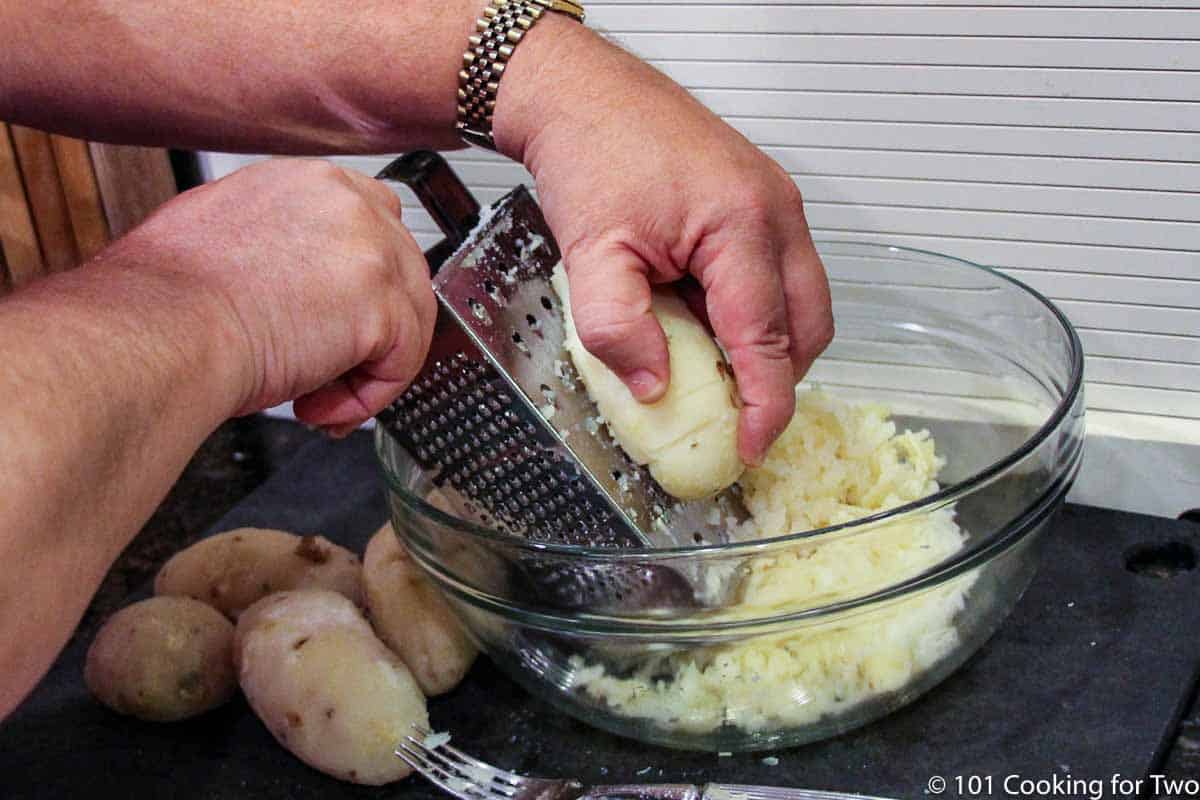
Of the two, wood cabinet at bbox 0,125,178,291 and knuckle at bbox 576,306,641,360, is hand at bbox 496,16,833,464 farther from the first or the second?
wood cabinet at bbox 0,125,178,291

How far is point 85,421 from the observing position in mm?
627

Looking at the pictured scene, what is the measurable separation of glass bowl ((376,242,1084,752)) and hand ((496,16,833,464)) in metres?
0.10

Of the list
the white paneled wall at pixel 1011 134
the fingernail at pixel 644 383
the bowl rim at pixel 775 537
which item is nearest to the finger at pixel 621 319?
the fingernail at pixel 644 383

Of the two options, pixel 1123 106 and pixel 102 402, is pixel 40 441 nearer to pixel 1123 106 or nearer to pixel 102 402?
pixel 102 402

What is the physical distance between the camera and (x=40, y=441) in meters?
0.60

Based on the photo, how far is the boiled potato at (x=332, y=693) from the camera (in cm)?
92

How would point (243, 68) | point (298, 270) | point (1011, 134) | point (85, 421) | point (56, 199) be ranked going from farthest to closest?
point (56, 199) → point (1011, 134) → point (243, 68) → point (298, 270) → point (85, 421)

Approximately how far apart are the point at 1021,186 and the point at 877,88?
16cm

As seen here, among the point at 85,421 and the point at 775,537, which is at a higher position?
the point at 85,421

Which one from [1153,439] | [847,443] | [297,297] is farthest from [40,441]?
[1153,439]

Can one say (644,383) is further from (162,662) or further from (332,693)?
(162,662)

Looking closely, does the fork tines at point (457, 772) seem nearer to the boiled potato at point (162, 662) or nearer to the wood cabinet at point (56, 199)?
the boiled potato at point (162, 662)

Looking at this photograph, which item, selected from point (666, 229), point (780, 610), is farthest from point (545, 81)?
point (780, 610)

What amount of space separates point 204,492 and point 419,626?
→ 578 mm
